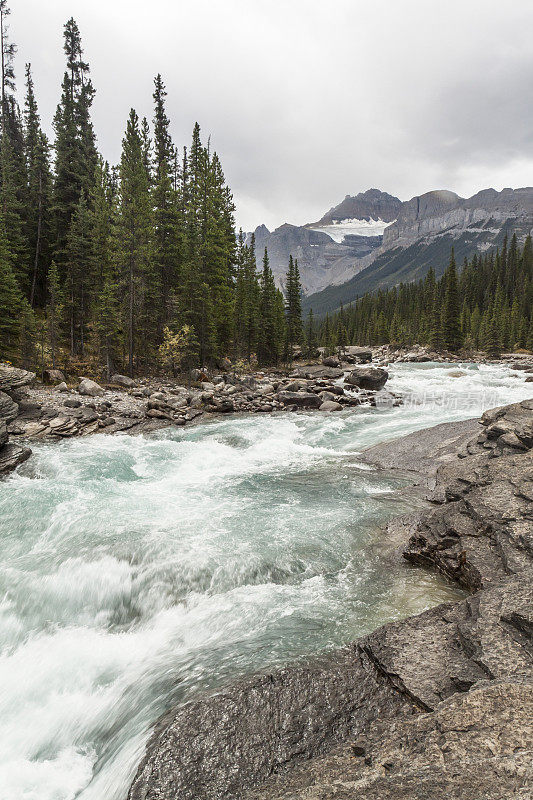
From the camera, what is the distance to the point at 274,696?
418cm

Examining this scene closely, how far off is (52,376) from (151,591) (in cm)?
2364

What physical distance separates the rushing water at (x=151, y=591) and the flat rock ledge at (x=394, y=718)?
0.60 m

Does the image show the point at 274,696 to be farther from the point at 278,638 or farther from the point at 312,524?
the point at 312,524

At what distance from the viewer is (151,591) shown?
694 centimetres

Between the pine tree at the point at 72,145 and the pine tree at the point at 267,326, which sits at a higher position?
the pine tree at the point at 72,145

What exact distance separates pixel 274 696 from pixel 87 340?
123 ft

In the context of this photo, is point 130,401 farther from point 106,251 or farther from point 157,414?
point 106,251

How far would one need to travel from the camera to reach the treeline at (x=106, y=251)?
29.2 meters

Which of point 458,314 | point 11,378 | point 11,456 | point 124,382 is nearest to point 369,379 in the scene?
point 124,382

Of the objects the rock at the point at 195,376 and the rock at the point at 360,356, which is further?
the rock at the point at 360,356

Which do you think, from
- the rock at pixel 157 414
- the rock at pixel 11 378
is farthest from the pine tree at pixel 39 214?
the rock at pixel 157 414

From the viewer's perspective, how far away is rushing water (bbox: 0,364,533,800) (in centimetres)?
470

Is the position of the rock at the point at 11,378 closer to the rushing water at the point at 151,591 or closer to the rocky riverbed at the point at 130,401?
the rocky riverbed at the point at 130,401

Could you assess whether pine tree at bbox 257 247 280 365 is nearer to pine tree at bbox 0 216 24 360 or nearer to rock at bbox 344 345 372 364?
rock at bbox 344 345 372 364
